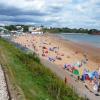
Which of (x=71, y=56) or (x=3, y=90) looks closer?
(x=3, y=90)

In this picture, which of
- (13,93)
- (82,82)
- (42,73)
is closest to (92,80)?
(82,82)

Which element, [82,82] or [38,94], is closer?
[38,94]

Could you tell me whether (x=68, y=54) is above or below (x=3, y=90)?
below

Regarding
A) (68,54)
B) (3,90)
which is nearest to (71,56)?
(68,54)

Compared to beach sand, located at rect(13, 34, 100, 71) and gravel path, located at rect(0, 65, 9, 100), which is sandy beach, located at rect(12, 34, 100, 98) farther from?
gravel path, located at rect(0, 65, 9, 100)

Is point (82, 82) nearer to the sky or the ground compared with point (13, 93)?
nearer to the ground

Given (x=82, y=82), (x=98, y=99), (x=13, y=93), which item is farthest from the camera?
(x=82, y=82)

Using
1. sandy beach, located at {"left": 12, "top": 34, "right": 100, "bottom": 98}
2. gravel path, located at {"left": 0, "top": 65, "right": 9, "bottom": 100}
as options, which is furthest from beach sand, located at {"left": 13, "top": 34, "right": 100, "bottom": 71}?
gravel path, located at {"left": 0, "top": 65, "right": 9, "bottom": 100}

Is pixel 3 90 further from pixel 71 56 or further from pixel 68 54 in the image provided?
pixel 68 54

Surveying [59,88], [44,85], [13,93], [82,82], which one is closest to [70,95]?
[59,88]

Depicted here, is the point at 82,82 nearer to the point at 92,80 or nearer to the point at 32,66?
the point at 92,80

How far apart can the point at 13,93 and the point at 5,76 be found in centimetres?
455

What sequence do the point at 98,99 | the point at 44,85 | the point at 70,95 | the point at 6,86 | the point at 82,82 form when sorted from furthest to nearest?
the point at 82,82 < the point at 98,99 < the point at 44,85 < the point at 70,95 < the point at 6,86

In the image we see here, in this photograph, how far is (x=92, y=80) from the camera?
25859 mm
